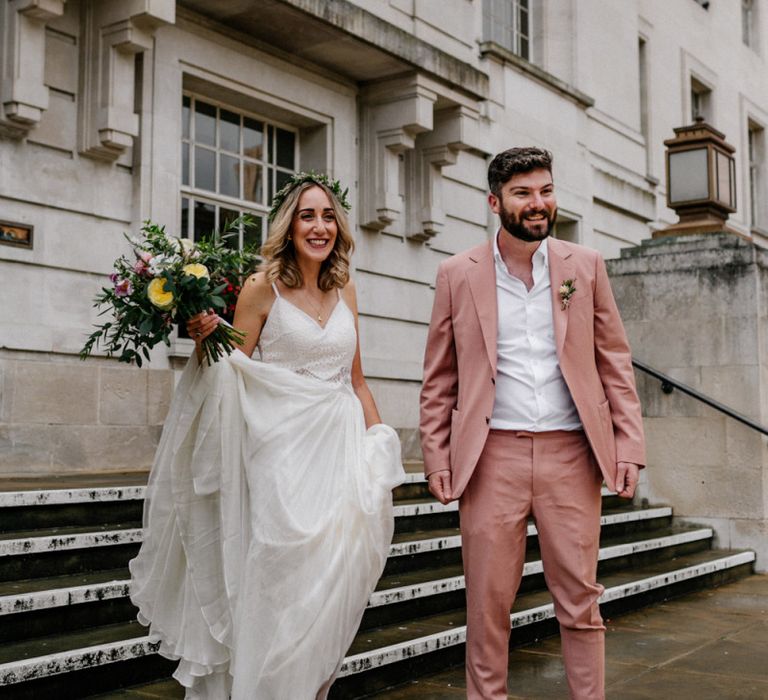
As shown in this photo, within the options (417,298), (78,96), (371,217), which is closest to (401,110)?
(371,217)

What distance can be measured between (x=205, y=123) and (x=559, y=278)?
22.6ft

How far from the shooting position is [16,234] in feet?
25.2

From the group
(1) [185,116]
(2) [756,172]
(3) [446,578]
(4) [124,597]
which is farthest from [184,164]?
(2) [756,172]

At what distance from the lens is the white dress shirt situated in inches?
142

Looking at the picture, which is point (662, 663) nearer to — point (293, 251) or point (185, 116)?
point (293, 251)

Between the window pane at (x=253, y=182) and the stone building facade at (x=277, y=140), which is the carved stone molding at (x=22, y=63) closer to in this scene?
the stone building facade at (x=277, y=140)

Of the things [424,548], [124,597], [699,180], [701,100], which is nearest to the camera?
[124,597]

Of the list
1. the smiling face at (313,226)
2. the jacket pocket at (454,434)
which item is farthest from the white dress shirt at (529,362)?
the smiling face at (313,226)

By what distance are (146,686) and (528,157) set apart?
2718mm

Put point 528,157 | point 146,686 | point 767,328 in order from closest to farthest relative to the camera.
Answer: point 528,157, point 146,686, point 767,328

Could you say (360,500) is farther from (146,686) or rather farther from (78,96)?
(78,96)

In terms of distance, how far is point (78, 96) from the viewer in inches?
323

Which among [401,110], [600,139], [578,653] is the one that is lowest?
[578,653]

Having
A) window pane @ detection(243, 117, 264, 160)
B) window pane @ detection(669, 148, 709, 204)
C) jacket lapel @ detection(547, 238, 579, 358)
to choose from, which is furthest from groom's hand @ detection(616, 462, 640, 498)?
window pane @ detection(243, 117, 264, 160)
